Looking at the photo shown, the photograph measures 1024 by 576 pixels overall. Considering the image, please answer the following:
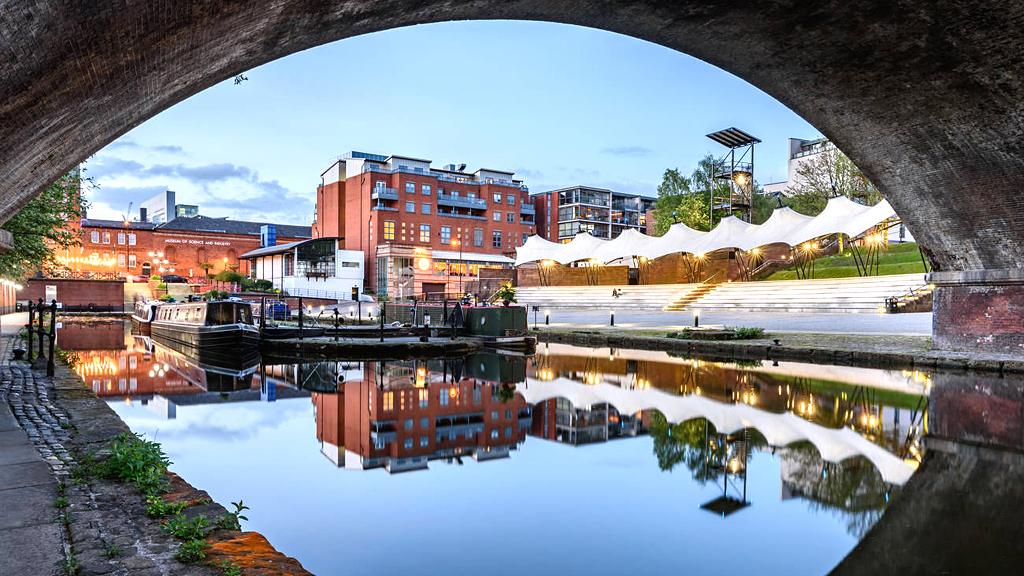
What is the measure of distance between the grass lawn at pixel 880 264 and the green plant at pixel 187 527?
115ft

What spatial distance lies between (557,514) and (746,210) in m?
43.1

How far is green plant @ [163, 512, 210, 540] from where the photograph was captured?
3.94 meters

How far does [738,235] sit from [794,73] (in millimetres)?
25510

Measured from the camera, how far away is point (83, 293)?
50781mm

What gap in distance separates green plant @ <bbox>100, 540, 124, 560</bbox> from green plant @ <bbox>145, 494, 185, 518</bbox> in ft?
1.91

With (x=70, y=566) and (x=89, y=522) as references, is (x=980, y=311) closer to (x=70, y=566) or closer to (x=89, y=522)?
(x=89, y=522)

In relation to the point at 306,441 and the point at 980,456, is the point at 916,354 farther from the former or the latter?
the point at 306,441

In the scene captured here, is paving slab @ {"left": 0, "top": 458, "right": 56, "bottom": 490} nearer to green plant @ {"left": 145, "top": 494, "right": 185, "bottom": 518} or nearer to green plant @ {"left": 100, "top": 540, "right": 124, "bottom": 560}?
green plant @ {"left": 145, "top": 494, "right": 185, "bottom": 518}

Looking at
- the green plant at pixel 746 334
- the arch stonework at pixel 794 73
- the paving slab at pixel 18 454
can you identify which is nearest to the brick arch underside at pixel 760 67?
the arch stonework at pixel 794 73

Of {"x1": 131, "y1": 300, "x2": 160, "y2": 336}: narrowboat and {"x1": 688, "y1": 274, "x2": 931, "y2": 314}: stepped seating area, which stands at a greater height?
{"x1": 688, "y1": 274, "x2": 931, "y2": 314}: stepped seating area

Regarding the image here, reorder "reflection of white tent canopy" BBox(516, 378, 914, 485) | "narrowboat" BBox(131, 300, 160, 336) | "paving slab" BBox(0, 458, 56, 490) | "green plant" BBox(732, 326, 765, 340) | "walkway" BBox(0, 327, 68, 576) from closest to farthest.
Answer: "walkway" BBox(0, 327, 68, 576)
"paving slab" BBox(0, 458, 56, 490)
"reflection of white tent canopy" BBox(516, 378, 914, 485)
"green plant" BBox(732, 326, 765, 340)
"narrowboat" BBox(131, 300, 160, 336)

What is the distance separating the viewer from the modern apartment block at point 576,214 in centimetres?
8044

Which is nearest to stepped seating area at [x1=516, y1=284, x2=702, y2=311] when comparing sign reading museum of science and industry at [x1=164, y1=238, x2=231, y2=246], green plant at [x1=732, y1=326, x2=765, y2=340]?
green plant at [x1=732, y1=326, x2=765, y2=340]

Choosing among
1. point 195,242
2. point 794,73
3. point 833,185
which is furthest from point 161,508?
point 195,242
